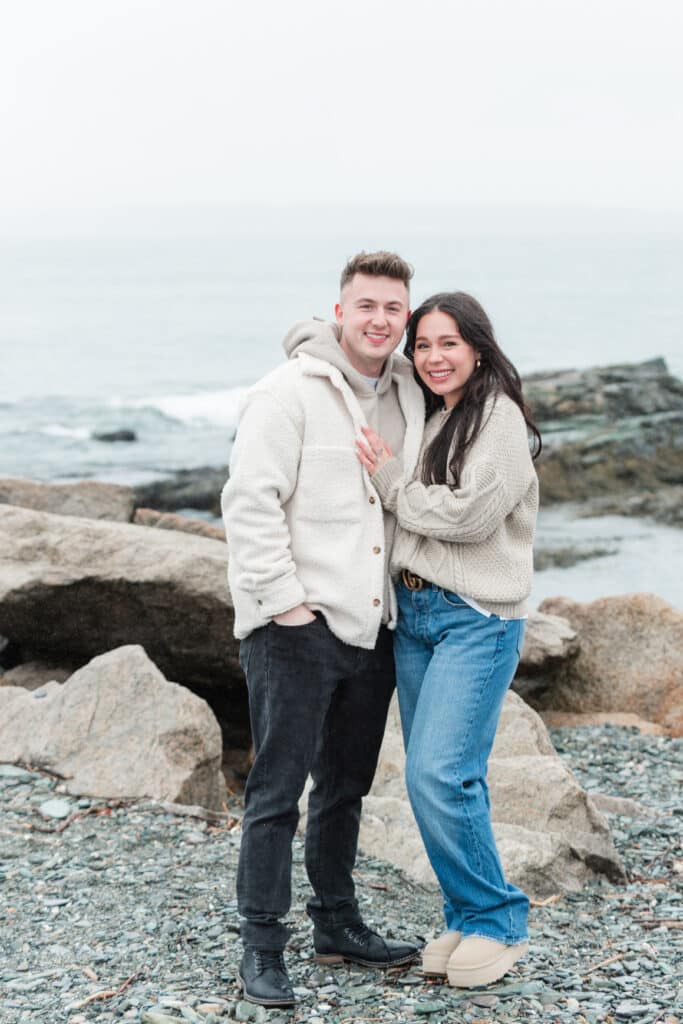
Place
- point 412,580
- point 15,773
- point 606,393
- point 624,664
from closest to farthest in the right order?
point 412,580 < point 15,773 < point 624,664 < point 606,393

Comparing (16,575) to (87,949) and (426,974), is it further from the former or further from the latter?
(426,974)

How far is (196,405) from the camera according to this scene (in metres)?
44.6

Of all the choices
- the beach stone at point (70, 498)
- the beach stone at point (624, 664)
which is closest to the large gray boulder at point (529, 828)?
the beach stone at point (624, 664)

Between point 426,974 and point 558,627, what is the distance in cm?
475

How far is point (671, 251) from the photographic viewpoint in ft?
480

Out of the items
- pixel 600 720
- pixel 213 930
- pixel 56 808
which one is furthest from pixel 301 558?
pixel 600 720

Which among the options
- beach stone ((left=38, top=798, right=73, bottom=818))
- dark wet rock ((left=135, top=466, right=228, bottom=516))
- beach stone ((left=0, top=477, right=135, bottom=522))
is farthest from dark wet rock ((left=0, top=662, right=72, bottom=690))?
dark wet rock ((left=135, top=466, right=228, bottom=516))

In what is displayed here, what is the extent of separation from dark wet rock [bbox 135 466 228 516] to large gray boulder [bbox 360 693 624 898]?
14184mm

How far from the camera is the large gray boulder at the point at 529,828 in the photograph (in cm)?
601

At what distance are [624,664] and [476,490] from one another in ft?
18.0

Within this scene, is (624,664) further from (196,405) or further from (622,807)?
(196,405)

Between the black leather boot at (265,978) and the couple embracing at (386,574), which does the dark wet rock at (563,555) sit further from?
the black leather boot at (265,978)

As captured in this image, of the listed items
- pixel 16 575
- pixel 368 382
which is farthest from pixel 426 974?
pixel 16 575

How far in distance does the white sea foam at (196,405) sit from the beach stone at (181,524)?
24.7m
